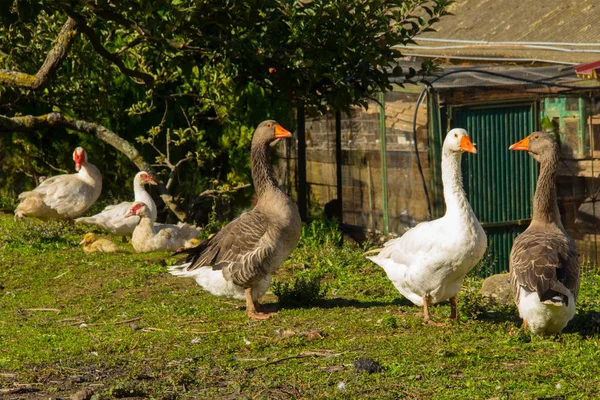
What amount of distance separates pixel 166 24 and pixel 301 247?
14.6ft

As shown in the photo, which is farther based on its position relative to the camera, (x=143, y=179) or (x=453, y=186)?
(x=143, y=179)

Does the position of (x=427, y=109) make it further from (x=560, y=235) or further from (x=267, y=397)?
(x=267, y=397)

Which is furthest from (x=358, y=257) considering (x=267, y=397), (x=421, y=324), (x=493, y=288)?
(x=267, y=397)

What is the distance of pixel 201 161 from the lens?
47.4 ft

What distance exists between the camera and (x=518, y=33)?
1791cm

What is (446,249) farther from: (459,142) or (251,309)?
(251,309)

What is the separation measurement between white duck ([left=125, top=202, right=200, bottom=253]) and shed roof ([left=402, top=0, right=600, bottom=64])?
595 centimetres

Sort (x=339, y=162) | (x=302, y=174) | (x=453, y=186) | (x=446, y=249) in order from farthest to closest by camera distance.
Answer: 1. (x=339, y=162)
2. (x=302, y=174)
3. (x=453, y=186)
4. (x=446, y=249)

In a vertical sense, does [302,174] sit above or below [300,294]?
above

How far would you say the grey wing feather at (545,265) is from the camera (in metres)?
6.91

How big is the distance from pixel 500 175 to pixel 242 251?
575 cm

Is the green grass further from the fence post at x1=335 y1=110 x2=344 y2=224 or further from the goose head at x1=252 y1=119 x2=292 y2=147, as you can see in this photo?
the fence post at x1=335 y1=110 x2=344 y2=224

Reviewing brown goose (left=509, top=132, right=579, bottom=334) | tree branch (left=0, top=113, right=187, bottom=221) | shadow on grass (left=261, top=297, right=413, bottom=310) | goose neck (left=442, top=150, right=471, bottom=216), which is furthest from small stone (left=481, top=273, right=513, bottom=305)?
tree branch (left=0, top=113, right=187, bottom=221)

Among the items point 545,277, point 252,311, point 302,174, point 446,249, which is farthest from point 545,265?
point 302,174
